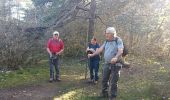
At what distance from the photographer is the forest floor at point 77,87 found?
437 inches

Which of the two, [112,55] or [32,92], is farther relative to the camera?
[32,92]

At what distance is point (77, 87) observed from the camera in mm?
12695

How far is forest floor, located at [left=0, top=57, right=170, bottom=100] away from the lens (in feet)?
36.4

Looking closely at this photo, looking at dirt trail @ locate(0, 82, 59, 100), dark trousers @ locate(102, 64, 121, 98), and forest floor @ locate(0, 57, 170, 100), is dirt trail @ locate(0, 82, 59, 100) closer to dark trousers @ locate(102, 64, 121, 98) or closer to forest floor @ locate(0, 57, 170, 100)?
forest floor @ locate(0, 57, 170, 100)

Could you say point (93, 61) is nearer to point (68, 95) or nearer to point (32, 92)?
point (68, 95)

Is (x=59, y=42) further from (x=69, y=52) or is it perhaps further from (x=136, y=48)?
(x=136, y=48)

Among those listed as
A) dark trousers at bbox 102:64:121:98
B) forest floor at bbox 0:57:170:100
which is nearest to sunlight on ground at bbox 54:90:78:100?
forest floor at bbox 0:57:170:100

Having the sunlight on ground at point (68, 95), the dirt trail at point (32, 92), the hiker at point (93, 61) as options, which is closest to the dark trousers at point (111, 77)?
the sunlight on ground at point (68, 95)

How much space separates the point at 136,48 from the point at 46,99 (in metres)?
16.0

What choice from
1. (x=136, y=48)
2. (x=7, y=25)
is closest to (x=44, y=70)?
(x=7, y=25)

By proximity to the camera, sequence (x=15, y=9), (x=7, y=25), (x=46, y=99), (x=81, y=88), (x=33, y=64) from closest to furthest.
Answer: (x=46, y=99) → (x=81, y=88) → (x=7, y=25) → (x=33, y=64) → (x=15, y=9)

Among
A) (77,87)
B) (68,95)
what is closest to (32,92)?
(68,95)

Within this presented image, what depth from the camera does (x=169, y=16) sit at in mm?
25922

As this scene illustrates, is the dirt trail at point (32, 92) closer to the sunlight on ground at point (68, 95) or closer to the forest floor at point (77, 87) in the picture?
the forest floor at point (77, 87)
